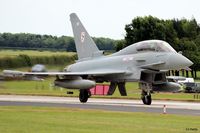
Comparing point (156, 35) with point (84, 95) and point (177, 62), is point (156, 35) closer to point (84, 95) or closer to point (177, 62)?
point (84, 95)

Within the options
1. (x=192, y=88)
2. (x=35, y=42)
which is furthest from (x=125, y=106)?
(x=35, y=42)

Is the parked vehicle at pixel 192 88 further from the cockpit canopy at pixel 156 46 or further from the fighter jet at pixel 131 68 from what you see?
the cockpit canopy at pixel 156 46

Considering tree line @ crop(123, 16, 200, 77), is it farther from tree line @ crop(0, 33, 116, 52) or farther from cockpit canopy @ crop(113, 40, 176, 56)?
cockpit canopy @ crop(113, 40, 176, 56)

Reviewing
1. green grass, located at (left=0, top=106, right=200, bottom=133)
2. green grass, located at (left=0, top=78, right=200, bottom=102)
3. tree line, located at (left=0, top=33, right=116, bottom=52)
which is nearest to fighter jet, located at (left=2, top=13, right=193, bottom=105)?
green grass, located at (left=0, top=78, right=200, bottom=102)

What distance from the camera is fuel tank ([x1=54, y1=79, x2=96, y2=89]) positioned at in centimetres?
3619

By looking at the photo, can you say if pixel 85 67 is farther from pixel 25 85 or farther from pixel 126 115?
pixel 25 85

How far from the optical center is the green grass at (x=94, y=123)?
19.2 meters

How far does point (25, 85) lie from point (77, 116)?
4082 cm

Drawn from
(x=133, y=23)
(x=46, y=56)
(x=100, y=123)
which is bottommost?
(x=100, y=123)

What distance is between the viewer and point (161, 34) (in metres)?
104

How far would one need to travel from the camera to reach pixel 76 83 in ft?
121

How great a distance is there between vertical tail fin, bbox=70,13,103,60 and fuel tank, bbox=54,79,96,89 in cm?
328

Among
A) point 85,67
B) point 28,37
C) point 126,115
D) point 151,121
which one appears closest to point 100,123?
point 151,121

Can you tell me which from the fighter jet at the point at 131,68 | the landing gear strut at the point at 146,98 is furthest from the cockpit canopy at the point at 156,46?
the landing gear strut at the point at 146,98
